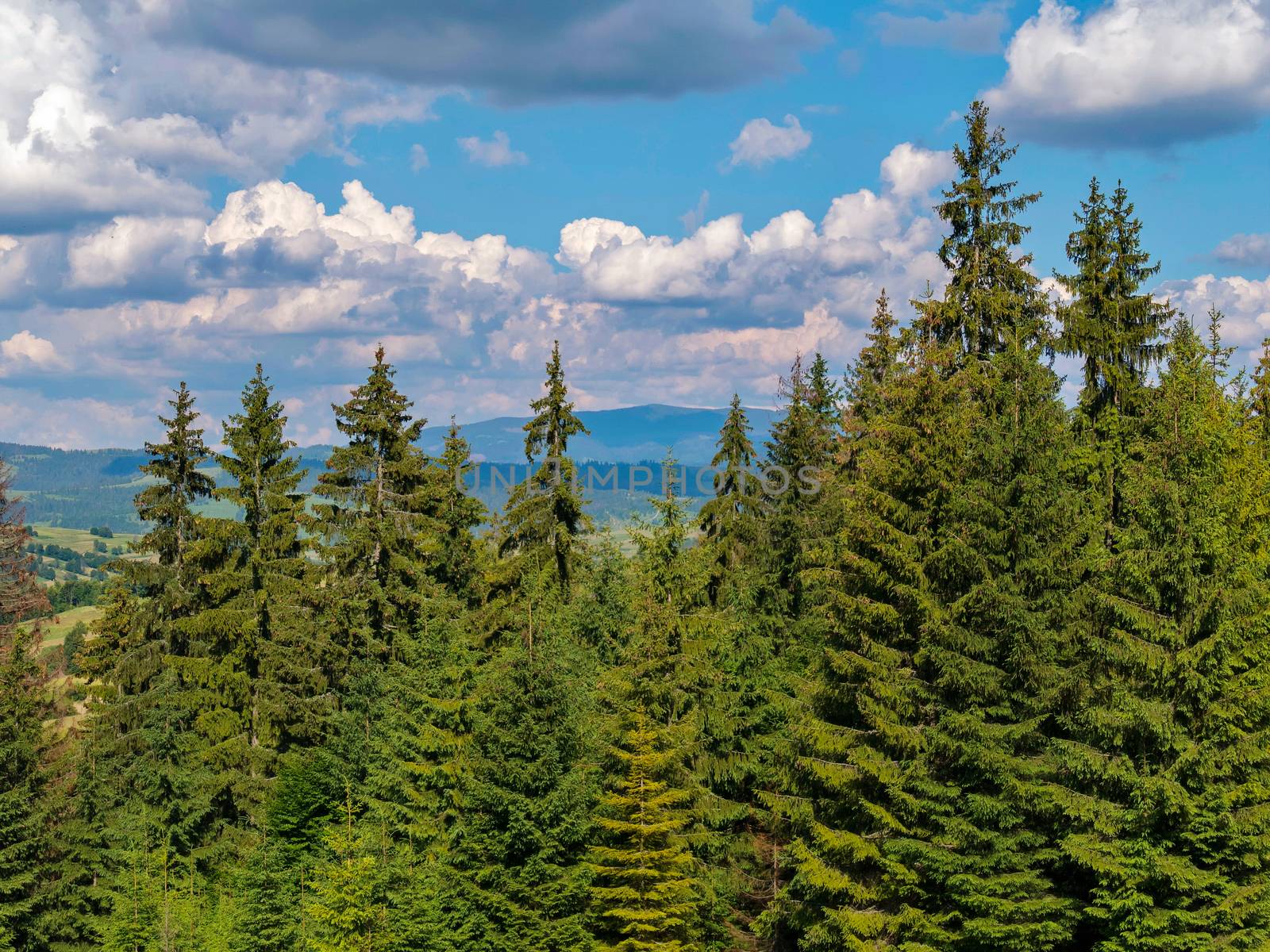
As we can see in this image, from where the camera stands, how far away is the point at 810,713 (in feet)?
85.3

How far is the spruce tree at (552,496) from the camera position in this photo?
40.6 meters

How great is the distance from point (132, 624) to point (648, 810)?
2565cm

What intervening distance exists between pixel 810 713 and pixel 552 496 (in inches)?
670

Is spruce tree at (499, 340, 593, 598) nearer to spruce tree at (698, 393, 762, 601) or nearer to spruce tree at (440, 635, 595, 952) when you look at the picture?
spruce tree at (698, 393, 762, 601)

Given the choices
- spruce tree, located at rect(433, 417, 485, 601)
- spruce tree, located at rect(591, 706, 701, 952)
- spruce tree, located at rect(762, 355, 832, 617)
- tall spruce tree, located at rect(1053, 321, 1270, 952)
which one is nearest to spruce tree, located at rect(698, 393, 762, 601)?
spruce tree, located at rect(762, 355, 832, 617)

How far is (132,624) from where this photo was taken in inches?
1624

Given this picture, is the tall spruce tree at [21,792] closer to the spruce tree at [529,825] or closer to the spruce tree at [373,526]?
the spruce tree at [373,526]

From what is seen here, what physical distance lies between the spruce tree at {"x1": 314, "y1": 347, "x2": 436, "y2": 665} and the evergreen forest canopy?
986mm

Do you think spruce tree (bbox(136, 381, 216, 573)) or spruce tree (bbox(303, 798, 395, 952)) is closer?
spruce tree (bbox(303, 798, 395, 952))

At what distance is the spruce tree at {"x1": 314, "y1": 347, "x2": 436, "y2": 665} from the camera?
4197cm

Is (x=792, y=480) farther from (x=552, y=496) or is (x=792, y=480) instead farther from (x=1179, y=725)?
(x=1179, y=725)

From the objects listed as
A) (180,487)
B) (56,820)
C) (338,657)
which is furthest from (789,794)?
(56,820)

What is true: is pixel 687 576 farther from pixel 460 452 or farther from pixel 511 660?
pixel 460 452

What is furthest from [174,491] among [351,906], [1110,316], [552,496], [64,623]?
[64,623]
